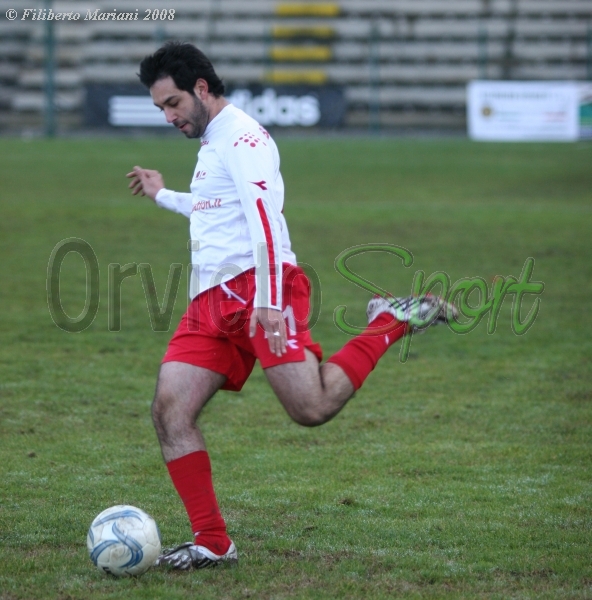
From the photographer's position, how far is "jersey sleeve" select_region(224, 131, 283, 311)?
3.88 metres

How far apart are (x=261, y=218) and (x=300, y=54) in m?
29.2

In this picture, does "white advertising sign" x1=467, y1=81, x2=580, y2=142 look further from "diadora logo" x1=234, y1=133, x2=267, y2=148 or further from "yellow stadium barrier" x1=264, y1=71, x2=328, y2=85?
"diadora logo" x1=234, y1=133, x2=267, y2=148

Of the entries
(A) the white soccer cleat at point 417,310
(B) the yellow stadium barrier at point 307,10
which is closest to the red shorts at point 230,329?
(A) the white soccer cleat at point 417,310

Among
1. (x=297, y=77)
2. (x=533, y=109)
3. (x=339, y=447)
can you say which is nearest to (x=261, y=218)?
(x=339, y=447)

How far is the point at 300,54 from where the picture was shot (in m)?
32.2

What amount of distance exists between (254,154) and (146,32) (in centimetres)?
3055

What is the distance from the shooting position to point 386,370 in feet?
24.8

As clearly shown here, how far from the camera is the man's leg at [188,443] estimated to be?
3965 mm

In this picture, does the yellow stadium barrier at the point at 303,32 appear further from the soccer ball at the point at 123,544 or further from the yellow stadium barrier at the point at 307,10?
the soccer ball at the point at 123,544

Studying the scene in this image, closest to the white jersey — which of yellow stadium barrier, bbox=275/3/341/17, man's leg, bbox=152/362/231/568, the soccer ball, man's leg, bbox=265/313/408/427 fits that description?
man's leg, bbox=265/313/408/427

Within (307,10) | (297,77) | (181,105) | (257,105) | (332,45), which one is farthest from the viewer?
(307,10)

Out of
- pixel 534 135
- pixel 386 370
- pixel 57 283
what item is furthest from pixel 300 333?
pixel 534 135

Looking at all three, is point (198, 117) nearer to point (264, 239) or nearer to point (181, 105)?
point (181, 105)

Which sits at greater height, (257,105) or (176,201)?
(257,105)
